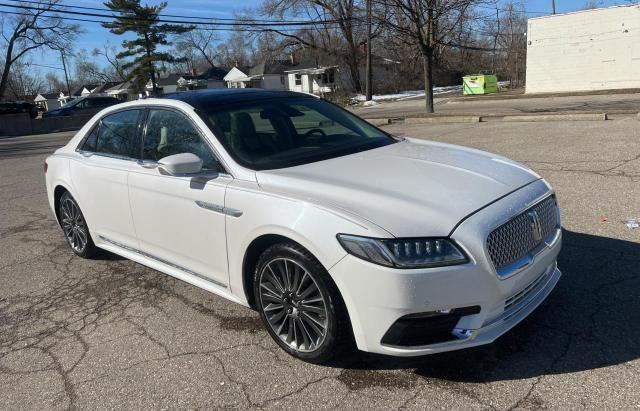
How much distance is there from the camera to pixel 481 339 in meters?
2.78

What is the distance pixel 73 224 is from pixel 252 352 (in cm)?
300

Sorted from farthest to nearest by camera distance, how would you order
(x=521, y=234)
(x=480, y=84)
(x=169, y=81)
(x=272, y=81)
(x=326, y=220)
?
(x=169, y=81)
(x=272, y=81)
(x=480, y=84)
(x=521, y=234)
(x=326, y=220)

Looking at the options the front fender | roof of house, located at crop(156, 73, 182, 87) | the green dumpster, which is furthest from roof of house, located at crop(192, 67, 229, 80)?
the front fender

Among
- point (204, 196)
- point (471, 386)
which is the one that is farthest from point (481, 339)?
point (204, 196)

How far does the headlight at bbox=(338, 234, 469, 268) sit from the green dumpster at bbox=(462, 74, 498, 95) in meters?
36.6

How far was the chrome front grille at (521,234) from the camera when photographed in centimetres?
280

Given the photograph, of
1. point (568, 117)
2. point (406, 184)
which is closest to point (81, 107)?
point (568, 117)

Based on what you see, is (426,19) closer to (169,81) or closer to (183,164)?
(183,164)

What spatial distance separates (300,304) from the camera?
3121 mm

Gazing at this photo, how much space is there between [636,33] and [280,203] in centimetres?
3082

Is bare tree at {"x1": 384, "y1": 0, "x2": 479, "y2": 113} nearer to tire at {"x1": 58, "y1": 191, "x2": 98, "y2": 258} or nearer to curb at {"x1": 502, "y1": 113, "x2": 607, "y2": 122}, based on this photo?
curb at {"x1": 502, "y1": 113, "x2": 607, "y2": 122}

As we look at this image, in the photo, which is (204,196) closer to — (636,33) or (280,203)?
(280,203)

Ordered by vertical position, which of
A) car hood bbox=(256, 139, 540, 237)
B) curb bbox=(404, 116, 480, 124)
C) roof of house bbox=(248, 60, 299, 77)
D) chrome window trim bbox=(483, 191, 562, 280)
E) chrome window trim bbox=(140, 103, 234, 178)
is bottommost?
curb bbox=(404, 116, 480, 124)

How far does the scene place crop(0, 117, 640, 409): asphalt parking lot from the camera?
2834 millimetres
